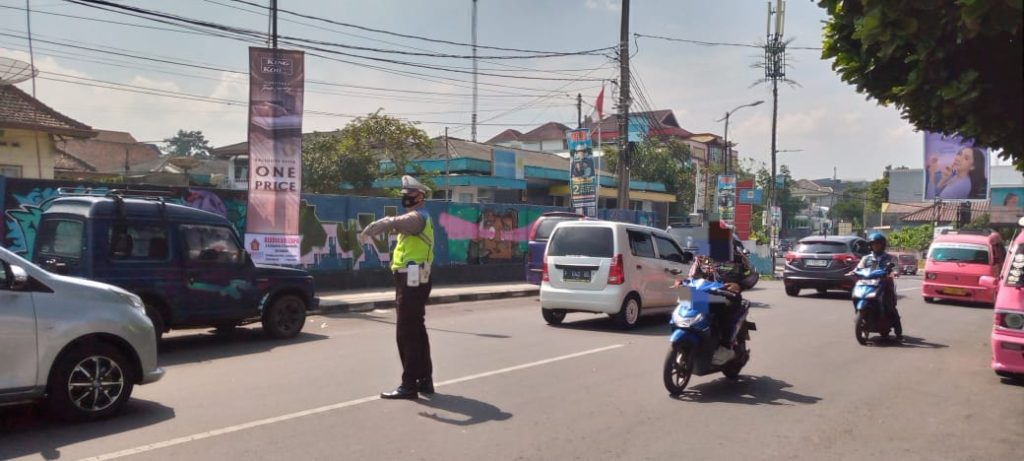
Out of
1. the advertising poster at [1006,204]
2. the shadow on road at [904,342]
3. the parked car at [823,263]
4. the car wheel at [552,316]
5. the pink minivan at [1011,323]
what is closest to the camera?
the pink minivan at [1011,323]

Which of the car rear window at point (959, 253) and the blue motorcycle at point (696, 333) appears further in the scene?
the car rear window at point (959, 253)

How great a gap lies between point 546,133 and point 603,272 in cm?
6788

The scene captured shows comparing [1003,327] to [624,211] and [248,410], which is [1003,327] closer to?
[248,410]

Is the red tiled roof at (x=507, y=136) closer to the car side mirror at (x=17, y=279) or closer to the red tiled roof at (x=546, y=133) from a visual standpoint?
the red tiled roof at (x=546, y=133)

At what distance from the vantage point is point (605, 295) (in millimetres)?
12188

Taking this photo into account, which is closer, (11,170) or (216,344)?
(216,344)

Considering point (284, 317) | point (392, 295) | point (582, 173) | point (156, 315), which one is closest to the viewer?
point (156, 315)

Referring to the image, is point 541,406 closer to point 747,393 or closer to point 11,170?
point 747,393

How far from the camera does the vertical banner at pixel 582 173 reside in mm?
21594

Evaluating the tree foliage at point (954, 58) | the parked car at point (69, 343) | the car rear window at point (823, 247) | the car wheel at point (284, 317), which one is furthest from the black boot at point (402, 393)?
the car rear window at point (823, 247)

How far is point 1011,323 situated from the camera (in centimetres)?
809

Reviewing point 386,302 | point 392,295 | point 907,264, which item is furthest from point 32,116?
point 907,264

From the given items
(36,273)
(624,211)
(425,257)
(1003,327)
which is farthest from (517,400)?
(624,211)

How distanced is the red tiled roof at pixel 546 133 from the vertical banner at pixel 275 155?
63.6m
